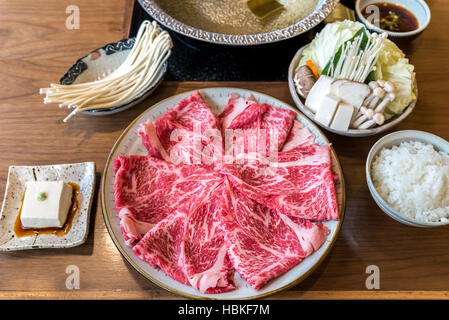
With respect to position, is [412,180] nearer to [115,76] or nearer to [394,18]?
[394,18]

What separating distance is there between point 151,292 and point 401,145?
1.38 meters

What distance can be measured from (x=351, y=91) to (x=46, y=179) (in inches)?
63.6

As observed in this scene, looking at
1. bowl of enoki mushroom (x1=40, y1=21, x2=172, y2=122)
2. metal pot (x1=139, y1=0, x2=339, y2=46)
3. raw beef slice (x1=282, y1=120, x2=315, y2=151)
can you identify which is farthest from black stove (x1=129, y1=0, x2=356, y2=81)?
raw beef slice (x1=282, y1=120, x2=315, y2=151)

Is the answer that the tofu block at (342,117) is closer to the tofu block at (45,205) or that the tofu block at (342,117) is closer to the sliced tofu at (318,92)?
the sliced tofu at (318,92)

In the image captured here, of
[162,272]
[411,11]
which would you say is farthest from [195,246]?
[411,11]

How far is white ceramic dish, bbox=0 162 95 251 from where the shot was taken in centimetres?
161

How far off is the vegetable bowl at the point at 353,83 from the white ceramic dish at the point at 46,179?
1.19 metres

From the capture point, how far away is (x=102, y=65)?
2152 mm

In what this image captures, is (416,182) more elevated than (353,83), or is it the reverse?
(353,83)

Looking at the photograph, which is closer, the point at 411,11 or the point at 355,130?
the point at 355,130

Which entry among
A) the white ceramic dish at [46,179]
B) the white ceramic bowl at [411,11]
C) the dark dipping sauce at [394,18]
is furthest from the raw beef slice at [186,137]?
the dark dipping sauce at [394,18]

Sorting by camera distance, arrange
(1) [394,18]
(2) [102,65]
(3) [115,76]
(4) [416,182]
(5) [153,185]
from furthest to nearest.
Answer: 1. (1) [394,18]
2. (2) [102,65]
3. (3) [115,76]
4. (5) [153,185]
5. (4) [416,182]

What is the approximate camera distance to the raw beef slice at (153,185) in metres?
1.67

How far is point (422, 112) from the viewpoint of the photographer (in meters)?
2.04
